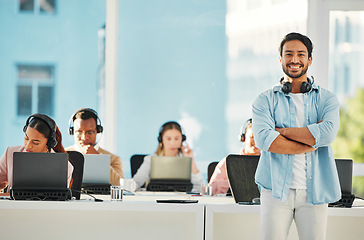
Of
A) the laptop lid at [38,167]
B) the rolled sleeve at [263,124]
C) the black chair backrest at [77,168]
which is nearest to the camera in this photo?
the rolled sleeve at [263,124]

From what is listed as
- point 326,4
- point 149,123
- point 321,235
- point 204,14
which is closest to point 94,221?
point 321,235

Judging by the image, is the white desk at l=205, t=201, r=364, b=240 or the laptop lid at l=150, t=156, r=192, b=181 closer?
the white desk at l=205, t=201, r=364, b=240

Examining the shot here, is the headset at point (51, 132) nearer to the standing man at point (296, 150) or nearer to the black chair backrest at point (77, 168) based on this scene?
the black chair backrest at point (77, 168)

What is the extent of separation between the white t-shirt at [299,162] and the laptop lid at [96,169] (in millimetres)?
1545

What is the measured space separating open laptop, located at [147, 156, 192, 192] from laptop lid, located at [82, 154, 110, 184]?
429 mm

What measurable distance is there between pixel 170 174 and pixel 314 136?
1.80 metres

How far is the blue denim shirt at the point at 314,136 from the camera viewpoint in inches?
94.7

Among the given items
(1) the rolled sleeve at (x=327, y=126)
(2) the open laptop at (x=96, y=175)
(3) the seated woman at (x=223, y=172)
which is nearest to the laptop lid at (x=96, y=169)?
(2) the open laptop at (x=96, y=175)

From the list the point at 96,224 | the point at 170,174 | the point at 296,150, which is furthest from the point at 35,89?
the point at 296,150

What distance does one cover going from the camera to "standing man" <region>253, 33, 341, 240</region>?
2.41 meters

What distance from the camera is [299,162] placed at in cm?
248

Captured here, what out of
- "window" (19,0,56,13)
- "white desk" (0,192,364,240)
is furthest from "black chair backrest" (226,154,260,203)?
"window" (19,0,56,13)

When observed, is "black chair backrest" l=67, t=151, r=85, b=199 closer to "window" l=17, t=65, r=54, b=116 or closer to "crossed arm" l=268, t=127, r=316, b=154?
"crossed arm" l=268, t=127, r=316, b=154

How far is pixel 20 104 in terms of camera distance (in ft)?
19.9
